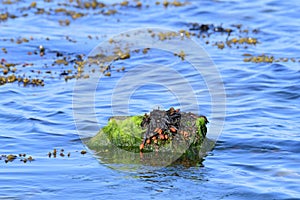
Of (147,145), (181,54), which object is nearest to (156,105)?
(147,145)

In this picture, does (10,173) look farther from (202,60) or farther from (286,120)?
(202,60)

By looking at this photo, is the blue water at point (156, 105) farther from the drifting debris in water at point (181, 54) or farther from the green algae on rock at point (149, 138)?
the green algae on rock at point (149, 138)

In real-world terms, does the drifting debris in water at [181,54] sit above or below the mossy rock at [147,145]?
above

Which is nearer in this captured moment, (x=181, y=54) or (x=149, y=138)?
(x=149, y=138)

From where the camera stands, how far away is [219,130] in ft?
33.0

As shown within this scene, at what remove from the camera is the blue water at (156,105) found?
26.1ft

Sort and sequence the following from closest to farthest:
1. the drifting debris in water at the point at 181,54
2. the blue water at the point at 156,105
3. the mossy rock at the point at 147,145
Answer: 1. the blue water at the point at 156,105
2. the mossy rock at the point at 147,145
3. the drifting debris in water at the point at 181,54

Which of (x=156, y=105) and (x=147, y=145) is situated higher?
(x=156, y=105)

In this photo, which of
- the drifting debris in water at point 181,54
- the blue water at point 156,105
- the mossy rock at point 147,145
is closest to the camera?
the blue water at point 156,105

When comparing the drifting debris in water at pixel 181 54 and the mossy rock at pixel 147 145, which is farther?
the drifting debris in water at pixel 181 54

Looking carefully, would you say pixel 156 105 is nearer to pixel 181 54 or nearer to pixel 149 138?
pixel 149 138

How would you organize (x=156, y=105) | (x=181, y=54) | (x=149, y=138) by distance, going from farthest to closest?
(x=181, y=54), (x=156, y=105), (x=149, y=138)

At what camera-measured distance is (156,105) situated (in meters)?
11.5

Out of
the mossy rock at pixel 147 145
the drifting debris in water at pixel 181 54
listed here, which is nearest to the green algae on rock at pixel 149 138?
the mossy rock at pixel 147 145
